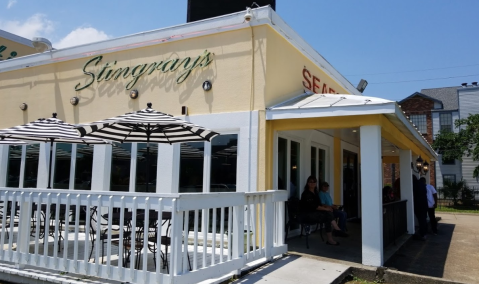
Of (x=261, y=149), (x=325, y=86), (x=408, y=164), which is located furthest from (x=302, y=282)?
(x=325, y=86)

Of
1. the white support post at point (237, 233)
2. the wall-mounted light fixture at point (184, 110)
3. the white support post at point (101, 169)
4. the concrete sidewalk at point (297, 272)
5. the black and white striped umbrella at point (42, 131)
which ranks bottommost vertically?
the concrete sidewalk at point (297, 272)

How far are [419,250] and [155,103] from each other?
6.41 metres

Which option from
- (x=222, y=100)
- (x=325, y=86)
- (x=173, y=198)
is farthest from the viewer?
(x=325, y=86)

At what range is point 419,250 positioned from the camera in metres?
7.86

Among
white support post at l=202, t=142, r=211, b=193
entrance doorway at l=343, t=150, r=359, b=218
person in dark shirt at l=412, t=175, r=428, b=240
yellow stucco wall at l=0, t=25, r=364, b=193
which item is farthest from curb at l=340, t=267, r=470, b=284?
entrance doorway at l=343, t=150, r=359, b=218

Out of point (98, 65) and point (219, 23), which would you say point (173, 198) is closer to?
point (219, 23)

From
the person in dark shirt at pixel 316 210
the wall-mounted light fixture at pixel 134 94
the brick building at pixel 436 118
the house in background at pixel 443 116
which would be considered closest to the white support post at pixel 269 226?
the person in dark shirt at pixel 316 210

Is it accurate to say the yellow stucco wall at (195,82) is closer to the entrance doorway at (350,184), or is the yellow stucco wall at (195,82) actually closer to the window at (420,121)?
the entrance doorway at (350,184)

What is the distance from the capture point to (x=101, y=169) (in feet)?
28.1

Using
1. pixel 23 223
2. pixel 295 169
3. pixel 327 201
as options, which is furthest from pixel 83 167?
pixel 327 201

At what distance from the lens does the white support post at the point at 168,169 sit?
7.68 m

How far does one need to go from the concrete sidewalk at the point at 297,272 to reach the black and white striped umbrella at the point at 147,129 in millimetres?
2286

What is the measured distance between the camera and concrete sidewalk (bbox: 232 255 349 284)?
4.92m

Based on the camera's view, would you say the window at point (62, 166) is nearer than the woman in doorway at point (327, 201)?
No
